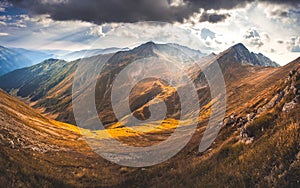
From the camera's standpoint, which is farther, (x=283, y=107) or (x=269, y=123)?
(x=283, y=107)

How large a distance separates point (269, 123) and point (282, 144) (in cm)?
646

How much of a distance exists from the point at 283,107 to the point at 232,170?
992cm

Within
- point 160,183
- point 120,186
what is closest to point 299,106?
point 160,183

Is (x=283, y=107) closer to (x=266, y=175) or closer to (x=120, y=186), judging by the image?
(x=266, y=175)

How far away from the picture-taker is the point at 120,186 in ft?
83.8

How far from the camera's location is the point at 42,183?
2148 cm

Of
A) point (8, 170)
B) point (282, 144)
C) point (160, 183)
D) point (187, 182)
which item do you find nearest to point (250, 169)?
point (282, 144)

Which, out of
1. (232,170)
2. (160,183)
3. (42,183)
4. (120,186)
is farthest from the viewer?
(120,186)

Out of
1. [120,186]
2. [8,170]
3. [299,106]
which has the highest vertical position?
[299,106]

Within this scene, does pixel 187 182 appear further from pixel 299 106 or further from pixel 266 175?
pixel 299 106

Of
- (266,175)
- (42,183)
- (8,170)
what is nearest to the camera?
(266,175)

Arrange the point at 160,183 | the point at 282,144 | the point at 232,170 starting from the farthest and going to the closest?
the point at 160,183
the point at 232,170
the point at 282,144

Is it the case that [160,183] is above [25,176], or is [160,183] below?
below

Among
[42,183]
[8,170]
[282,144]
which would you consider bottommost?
[42,183]
